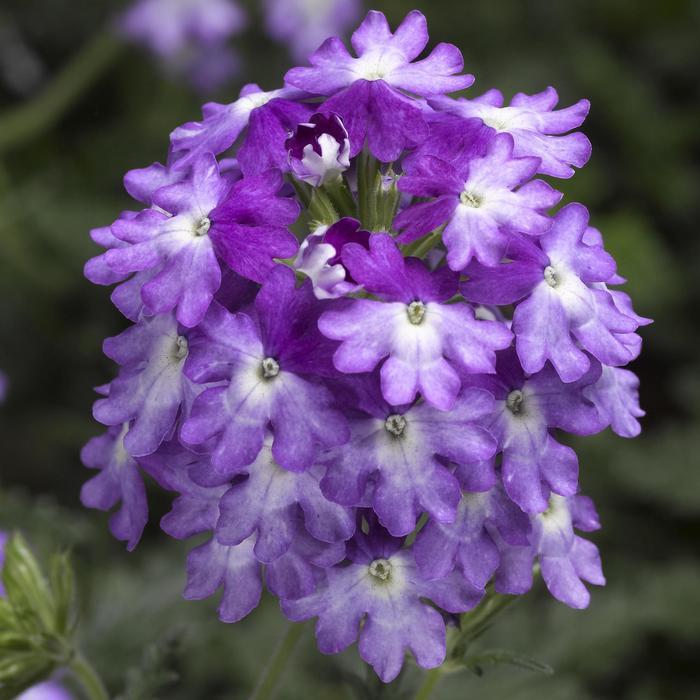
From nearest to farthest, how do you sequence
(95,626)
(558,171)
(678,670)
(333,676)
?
(558,171), (95,626), (333,676), (678,670)

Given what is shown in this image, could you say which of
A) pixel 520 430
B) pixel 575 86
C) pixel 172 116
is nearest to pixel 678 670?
pixel 520 430

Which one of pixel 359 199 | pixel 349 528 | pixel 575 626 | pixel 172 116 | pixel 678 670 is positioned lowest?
pixel 678 670

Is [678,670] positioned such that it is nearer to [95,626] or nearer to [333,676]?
[333,676]

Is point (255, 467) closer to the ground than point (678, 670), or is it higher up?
higher up

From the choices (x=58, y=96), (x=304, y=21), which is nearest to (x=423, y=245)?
(x=58, y=96)

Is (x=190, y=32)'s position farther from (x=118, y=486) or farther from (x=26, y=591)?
(x=118, y=486)

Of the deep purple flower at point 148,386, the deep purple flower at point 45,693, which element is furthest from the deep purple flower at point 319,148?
the deep purple flower at point 45,693

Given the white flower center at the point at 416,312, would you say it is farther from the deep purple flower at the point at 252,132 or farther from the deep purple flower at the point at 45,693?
the deep purple flower at the point at 45,693
